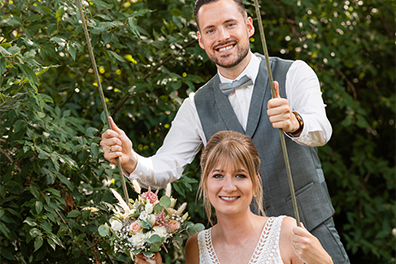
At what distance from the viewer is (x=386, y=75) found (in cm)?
467

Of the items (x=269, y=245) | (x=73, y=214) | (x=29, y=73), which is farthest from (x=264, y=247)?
(x=29, y=73)

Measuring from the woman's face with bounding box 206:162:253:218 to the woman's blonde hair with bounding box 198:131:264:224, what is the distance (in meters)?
0.02

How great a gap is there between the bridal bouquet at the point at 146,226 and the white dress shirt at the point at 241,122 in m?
0.32

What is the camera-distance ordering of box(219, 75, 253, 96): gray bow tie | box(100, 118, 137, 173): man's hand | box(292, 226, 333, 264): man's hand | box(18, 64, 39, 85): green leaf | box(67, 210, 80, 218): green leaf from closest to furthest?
box(292, 226, 333, 264): man's hand → box(100, 118, 137, 173): man's hand → box(18, 64, 39, 85): green leaf → box(219, 75, 253, 96): gray bow tie → box(67, 210, 80, 218): green leaf

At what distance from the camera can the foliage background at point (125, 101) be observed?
223 cm

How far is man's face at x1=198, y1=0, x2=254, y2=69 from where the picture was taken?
205 centimetres

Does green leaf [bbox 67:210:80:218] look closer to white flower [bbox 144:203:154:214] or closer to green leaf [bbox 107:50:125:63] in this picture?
white flower [bbox 144:203:154:214]

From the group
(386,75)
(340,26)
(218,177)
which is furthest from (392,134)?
(218,177)

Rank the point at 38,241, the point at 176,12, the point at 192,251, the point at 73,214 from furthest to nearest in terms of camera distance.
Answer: the point at 176,12 → the point at 73,214 → the point at 38,241 → the point at 192,251

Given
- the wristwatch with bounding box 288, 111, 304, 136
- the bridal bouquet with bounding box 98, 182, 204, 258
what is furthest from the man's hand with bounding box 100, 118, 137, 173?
the wristwatch with bounding box 288, 111, 304, 136

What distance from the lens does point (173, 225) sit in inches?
69.2

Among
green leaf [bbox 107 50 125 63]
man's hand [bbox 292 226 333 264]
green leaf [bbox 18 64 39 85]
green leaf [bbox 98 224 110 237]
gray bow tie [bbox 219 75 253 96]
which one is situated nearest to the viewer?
man's hand [bbox 292 226 333 264]

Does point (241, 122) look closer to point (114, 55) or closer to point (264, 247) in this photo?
point (264, 247)

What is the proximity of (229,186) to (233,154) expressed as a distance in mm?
120
